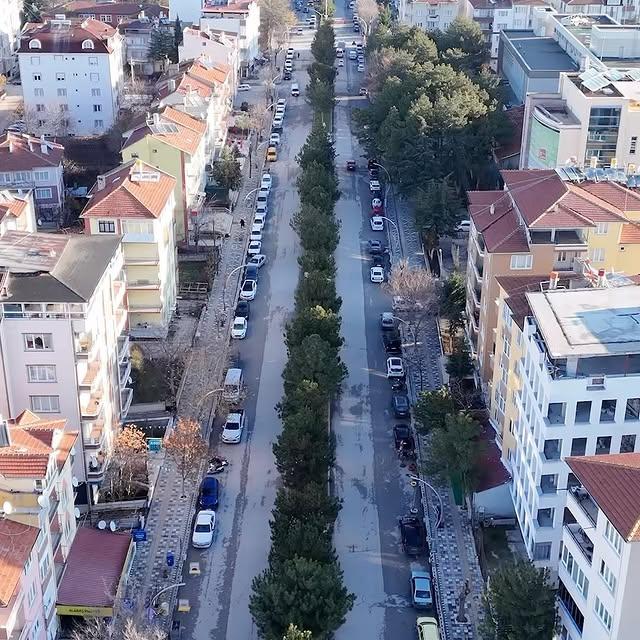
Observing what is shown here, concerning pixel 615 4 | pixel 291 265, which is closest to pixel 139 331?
pixel 291 265

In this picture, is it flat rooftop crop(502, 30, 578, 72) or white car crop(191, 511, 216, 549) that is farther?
flat rooftop crop(502, 30, 578, 72)

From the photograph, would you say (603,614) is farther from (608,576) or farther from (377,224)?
(377,224)

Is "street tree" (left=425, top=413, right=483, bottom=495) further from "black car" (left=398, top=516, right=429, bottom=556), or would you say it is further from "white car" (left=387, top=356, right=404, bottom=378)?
"white car" (left=387, top=356, right=404, bottom=378)

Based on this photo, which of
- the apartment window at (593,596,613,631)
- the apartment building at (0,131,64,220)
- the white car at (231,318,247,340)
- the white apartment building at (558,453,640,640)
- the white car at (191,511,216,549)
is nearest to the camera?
the white apartment building at (558,453,640,640)

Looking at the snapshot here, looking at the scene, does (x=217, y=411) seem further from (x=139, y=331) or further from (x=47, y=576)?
(x=47, y=576)

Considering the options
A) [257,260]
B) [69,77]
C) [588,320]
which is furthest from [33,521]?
[69,77]

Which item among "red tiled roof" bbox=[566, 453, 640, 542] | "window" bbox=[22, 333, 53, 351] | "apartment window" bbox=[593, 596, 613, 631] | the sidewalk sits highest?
"red tiled roof" bbox=[566, 453, 640, 542]

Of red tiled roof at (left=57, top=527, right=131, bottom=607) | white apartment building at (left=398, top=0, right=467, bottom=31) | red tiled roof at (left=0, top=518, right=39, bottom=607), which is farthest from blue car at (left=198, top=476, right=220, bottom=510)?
white apartment building at (left=398, top=0, right=467, bottom=31)
